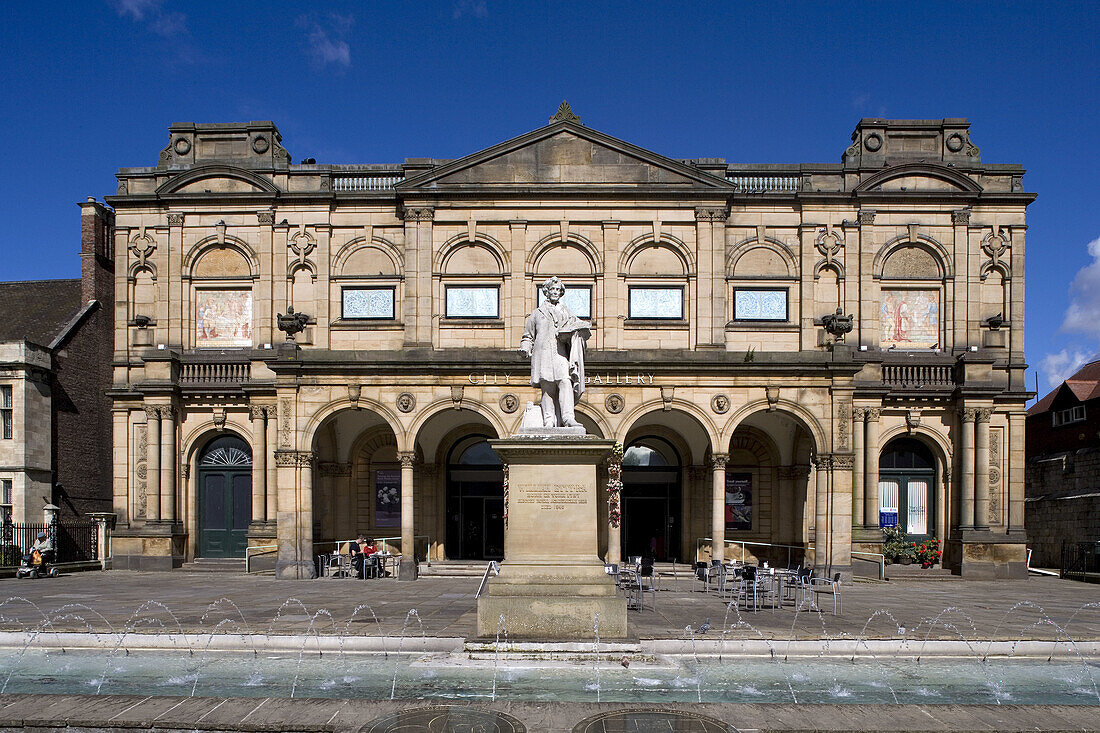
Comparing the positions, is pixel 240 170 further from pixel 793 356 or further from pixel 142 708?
pixel 142 708

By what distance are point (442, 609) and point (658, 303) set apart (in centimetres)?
1617

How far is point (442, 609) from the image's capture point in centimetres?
1681

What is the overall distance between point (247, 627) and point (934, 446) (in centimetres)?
2512

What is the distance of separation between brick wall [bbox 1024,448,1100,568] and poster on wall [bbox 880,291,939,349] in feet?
29.7

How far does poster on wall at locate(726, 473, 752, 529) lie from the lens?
30.7m

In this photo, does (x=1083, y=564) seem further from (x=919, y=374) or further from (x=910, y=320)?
(x=910, y=320)

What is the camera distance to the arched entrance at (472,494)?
31.1 m

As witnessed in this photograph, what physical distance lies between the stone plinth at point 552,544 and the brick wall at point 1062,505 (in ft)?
90.9

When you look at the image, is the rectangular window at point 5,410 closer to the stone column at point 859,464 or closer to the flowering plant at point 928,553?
the stone column at point 859,464

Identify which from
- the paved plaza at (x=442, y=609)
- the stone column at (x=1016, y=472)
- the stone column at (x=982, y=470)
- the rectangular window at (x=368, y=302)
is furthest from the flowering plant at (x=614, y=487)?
the stone column at (x=1016, y=472)

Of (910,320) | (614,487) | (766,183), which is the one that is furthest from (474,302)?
(910,320)

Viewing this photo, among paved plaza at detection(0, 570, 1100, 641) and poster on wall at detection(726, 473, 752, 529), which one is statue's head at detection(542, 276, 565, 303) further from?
poster on wall at detection(726, 473, 752, 529)

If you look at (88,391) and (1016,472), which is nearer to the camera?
(1016,472)

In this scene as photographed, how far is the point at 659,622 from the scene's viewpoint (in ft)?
48.4
